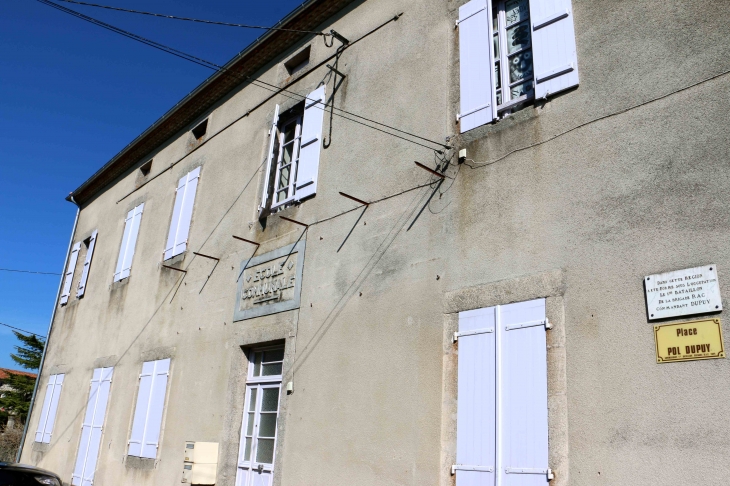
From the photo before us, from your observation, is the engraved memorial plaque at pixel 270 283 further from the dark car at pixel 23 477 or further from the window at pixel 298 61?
the window at pixel 298 61

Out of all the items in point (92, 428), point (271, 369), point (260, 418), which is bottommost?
point (92, 428)

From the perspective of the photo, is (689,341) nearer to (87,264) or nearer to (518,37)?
(518,37)

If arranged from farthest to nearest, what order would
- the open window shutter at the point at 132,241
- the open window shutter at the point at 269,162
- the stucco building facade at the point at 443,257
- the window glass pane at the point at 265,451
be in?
the open window shutter at the point at 132,241 → the open window shutter at the point at 269,162 → the window glass pane at the point at 265,451 → the stucco building facade at the point at 443,257

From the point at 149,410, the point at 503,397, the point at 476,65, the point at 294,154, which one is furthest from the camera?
the point at 149,410

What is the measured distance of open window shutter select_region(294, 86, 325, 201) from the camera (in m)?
7.13

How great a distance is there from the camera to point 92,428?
392 inches

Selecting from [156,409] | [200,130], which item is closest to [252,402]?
[156,409]

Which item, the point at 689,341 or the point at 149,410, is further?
the point at 149,410

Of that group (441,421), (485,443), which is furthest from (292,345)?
(485,443)

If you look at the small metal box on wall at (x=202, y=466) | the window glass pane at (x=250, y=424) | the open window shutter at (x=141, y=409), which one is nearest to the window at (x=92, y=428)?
the open window shutter at (x=141, y=409)

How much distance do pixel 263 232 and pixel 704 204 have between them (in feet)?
16.5

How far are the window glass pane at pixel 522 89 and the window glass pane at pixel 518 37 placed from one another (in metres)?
0.37

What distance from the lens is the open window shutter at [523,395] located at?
4180mm

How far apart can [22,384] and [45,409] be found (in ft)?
45.8
